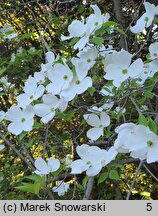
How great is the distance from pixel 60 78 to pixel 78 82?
0.05m

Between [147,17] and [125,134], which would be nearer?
[125,134]

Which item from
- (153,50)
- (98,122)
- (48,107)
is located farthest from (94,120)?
(153,50)

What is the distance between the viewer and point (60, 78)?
98 centimetres

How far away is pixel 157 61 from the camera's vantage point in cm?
100

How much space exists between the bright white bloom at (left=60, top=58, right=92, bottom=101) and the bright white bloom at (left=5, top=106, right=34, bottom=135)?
15 cm

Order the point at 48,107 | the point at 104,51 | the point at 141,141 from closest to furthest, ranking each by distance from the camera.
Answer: the point at 141,141, the point at 48,107, the point at 104,51

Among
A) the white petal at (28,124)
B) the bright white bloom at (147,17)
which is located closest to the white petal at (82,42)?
the bright white bloom at (147,17)

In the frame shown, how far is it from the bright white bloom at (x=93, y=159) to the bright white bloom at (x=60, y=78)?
0.15 m

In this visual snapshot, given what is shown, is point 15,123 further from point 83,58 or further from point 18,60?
point 18,60

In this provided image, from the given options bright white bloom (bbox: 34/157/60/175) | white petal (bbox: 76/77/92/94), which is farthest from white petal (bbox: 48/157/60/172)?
white petal (bbox: 76/77/92/94)

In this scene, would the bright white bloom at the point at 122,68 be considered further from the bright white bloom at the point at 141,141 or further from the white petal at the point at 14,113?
the white petal at the point at 14,113

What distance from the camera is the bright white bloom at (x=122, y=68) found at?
36.5 inches

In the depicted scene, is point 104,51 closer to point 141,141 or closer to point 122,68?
point 122,68

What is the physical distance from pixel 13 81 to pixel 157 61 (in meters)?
1.48
